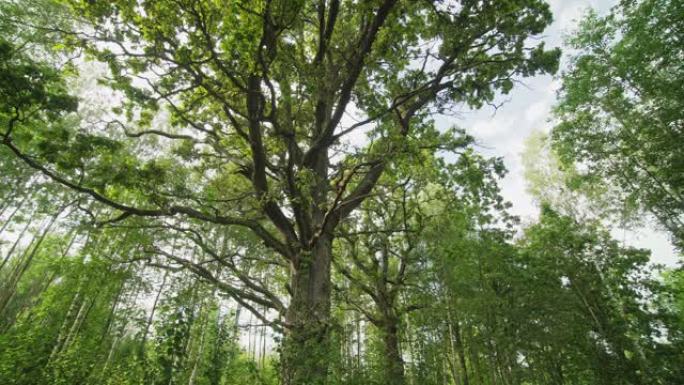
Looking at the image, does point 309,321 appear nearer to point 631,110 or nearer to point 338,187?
point 338,187

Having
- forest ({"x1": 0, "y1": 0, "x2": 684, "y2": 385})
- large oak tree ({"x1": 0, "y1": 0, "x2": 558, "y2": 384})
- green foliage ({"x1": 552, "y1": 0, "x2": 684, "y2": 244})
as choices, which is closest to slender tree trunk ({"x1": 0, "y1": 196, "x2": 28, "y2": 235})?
forest ({"x1": 0, "y1": 0, "x2": 684, "y2": 385})

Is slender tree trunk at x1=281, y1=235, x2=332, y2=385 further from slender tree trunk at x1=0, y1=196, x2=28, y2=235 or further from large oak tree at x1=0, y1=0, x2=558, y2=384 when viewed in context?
slender tree trunk at x1=0, y1=196, x2=28, y2=235

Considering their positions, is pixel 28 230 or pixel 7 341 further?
pixel 28 230

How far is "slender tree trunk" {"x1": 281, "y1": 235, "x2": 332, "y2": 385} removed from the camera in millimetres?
4445

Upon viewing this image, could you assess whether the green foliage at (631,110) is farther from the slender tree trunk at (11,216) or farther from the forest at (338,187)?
the slender tree trunk at (11,216)

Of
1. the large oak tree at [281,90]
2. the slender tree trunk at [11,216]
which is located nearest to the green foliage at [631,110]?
the large oak tree at [281,90]

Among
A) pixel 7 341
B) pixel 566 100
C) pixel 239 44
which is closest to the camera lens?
pixel 239 44

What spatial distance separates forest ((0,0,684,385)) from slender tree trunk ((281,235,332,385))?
0.04m

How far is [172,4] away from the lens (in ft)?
17.6

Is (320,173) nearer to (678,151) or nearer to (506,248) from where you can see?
(506,248)

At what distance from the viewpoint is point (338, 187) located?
7.40 meters

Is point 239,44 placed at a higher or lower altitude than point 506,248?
lower

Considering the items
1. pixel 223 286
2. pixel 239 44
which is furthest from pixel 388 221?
pixel 239 44

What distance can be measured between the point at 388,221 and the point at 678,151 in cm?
1004
